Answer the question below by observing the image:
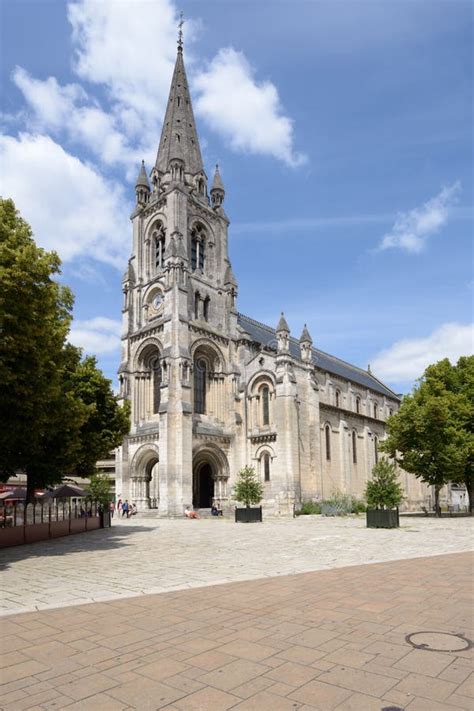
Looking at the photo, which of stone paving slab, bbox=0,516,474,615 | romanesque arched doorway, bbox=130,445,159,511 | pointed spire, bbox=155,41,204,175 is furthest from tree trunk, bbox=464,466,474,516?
pointed spire, bbox=155,41,204,175

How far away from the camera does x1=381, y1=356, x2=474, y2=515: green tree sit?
34.3 meters

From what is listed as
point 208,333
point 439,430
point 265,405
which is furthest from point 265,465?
point 439,430

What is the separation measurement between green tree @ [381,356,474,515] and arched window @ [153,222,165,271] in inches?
969

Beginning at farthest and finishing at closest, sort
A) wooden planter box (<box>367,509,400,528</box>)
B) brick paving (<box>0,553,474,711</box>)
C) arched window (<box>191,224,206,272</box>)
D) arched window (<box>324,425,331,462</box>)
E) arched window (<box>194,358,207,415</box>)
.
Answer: arched window (<box>191,224,206,272</box>)
arched window (<box>324,425,331,462</box>)
arched window (<box>194,358,207,415</box>)
wooden planter box (<box>367,509,400,528</box>)
brick paving (<box>0,553,474,711</box>)

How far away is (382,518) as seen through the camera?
23.5 metres

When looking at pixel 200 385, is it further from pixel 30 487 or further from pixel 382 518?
pixel 382 518

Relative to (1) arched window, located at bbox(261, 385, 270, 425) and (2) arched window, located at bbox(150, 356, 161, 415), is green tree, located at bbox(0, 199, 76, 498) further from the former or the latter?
(1) arched window, located at bbox(261, 385, 270, 425)

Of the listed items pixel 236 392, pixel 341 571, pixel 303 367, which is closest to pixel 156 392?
pixel 236 392

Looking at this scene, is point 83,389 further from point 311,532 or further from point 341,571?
point 341,571

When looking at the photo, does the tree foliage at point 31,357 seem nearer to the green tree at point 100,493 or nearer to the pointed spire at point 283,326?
the green tree at point 100,493

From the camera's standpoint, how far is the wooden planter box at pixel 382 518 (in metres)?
23.4

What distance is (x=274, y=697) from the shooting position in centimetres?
460

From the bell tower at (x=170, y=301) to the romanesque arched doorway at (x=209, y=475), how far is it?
130 inches

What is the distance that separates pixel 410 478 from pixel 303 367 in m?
24.5
